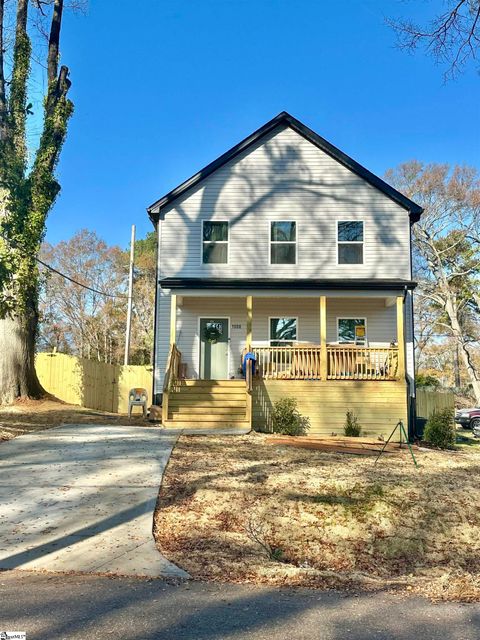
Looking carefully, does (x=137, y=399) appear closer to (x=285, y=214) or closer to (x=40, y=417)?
(x=40, y=417)

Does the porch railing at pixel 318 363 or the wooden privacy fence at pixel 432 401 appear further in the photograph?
the wooden privacy fence at pixel 432 401

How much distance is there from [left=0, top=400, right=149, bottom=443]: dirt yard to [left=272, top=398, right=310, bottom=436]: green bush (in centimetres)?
361

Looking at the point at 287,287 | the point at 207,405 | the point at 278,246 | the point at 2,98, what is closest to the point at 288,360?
the point at 287,287

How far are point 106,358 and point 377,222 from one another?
29.7 meters

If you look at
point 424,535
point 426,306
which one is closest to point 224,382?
point 424,535

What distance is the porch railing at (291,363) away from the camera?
522 inches

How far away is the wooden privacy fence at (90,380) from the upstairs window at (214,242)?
22.4ft

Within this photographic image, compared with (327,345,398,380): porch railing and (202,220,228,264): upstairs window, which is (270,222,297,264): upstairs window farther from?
(327,345,398,380): porch railing

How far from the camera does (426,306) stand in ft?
120

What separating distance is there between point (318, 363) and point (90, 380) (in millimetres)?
10016

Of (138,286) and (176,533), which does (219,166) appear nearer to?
(176,533)

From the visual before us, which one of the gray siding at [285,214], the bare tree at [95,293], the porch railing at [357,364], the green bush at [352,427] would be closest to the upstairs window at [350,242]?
the gray siding at [285,214]

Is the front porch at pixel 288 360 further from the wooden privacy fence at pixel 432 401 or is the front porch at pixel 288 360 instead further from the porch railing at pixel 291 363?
the wooden privacy fence at pixel 432 401

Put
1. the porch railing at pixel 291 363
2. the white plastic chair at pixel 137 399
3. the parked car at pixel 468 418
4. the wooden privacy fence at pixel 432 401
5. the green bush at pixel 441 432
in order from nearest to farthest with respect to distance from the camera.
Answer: the green bush at pixel 441 432 < the porch railing at pixel 291 363 < the white plastic chair at pixel 137 399 < the wooden privacy fence at pixel 432 401 < the parked car at pixel 468 418
